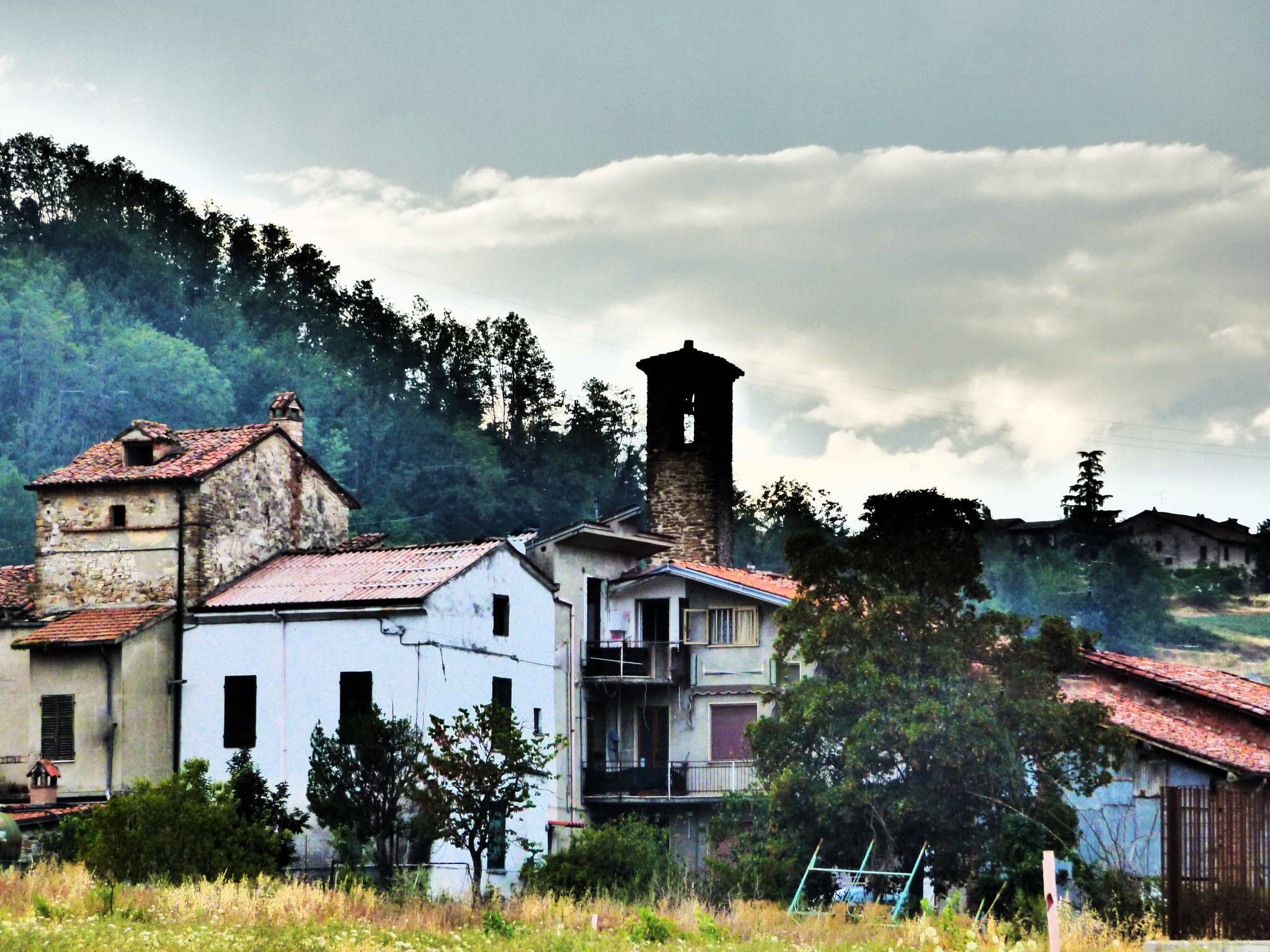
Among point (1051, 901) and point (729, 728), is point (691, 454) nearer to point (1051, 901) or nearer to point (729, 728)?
point (729, 728)

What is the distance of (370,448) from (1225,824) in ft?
221

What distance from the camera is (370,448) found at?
82062 mm

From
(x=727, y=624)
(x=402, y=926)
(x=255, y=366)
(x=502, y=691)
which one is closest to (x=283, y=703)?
(x=502, y=691)

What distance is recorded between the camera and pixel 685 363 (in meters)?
56.8

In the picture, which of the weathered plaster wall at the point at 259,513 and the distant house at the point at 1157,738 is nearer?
the distant house at the point at 1157,738

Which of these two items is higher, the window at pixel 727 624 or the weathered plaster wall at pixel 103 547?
the weathered plaster wall at pixel 103 547

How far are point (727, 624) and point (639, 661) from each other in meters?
2.58

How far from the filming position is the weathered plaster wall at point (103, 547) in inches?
1419

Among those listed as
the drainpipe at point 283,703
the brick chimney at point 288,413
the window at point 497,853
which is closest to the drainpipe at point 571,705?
the window at point 497,853

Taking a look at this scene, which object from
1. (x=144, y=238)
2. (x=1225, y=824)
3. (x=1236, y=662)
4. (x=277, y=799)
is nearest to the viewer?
(x=1225, y=824)

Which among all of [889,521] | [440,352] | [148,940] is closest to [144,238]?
[440,352]

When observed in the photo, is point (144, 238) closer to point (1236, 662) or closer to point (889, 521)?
point (1236, 662)

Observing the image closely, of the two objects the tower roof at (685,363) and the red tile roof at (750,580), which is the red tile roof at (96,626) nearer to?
the red tile roof at (750,580)

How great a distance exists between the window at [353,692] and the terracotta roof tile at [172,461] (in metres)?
6.00
